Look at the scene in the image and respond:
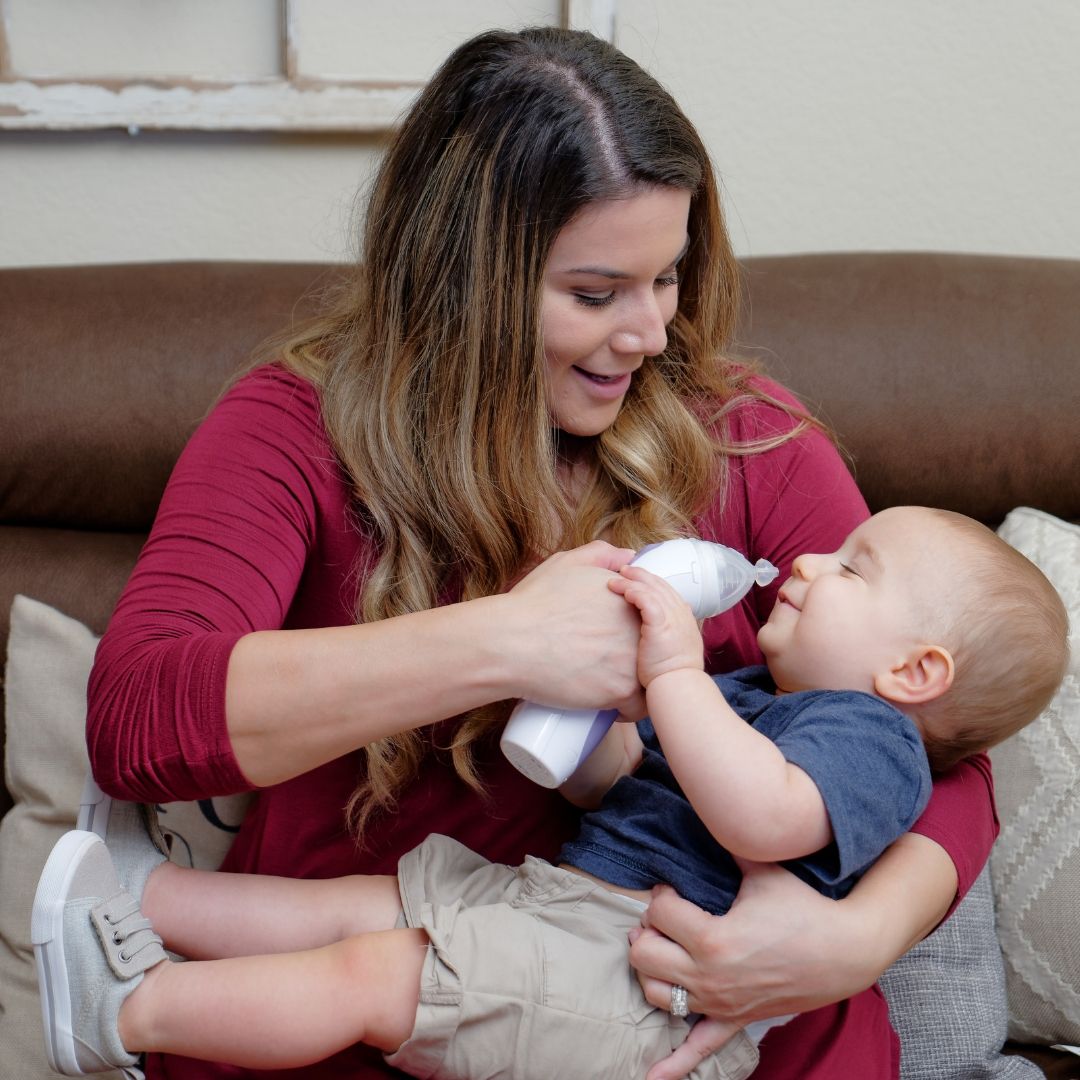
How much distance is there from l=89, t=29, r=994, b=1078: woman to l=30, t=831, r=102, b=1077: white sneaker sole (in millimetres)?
73

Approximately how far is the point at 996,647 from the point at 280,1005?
2.49 feet

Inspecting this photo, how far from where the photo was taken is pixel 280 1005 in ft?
3.59

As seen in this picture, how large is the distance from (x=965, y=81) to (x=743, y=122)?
39 centimetres

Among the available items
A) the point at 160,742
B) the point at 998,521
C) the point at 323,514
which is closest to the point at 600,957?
the point at 160,742

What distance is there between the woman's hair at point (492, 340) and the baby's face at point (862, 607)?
0.65 feet

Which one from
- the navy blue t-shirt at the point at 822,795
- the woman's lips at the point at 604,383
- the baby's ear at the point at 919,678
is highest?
the woman's lips at the point at 604,383

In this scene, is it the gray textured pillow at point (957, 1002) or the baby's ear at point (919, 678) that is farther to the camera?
the gray textured pillow at point (957, 1002)

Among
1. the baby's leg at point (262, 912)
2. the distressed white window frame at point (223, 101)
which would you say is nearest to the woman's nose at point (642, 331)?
the baby's leg at point (262, 912)

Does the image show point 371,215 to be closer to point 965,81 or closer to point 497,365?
point 497,365

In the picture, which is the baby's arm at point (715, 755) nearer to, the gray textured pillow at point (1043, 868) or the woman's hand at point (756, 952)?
the woman's hand at point (756, 952)

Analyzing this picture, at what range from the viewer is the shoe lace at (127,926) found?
3.72 ft

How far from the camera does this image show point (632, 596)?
3.59 feet

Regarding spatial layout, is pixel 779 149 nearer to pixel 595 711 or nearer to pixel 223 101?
pixel 223 101

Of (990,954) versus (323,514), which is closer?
(323,514)
